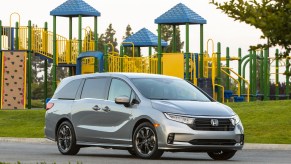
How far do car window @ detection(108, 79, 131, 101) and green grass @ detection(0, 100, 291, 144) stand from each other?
22.7 ft

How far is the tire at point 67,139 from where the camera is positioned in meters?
18.3

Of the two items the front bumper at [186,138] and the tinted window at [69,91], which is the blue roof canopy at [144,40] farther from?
the front bumper at [186,138]

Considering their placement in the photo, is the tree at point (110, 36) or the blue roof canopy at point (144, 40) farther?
the tree at point (110, 36)

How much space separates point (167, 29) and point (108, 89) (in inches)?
2637

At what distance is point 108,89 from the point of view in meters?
18.1

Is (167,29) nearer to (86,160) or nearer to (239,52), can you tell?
(239,52)

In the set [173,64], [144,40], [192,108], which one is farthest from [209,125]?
[144,40]

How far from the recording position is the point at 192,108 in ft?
54.4

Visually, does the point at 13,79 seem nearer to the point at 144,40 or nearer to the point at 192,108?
the point at 144,40

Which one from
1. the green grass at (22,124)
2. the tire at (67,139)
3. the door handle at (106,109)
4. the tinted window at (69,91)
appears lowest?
the green grass at (22,124)

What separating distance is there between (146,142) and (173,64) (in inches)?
903

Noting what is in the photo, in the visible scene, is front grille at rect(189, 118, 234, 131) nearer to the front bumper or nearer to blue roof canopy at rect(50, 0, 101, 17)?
the front bumper

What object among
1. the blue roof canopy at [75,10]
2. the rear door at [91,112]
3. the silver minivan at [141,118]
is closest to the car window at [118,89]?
the silver minivan at [141,118]

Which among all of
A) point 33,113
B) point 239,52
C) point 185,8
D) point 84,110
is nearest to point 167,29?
point 239,52
